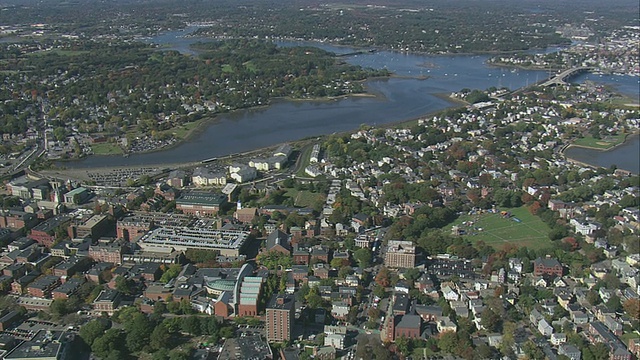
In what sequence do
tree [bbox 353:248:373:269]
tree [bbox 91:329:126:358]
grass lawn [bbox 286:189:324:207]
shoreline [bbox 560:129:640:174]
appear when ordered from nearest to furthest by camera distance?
tree [bbox 91:329:126:358], tree [bbox 353:248:373:269], grass lawn [bbox 286:189:324:207], shoreline [bbox 560:129:640:174]

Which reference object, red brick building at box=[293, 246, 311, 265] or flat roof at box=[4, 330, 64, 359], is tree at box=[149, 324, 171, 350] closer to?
flat roof at box=[4, 330, 64, 359]

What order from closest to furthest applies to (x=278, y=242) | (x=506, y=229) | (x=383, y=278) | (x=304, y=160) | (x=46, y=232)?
(x=383, y=278), (x=278, y=242), (x=46, y=232), (x=506, y=229), (x=304, y=160)

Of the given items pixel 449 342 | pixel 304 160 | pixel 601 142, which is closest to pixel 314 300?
pixel 449 342

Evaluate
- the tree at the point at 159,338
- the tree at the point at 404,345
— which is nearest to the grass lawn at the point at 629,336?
the tree at the point at 404,345

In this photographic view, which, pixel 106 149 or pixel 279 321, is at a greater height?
pixel 279 321

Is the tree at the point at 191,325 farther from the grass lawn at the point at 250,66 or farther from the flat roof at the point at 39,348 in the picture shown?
the grass lawn at the point at 250,66

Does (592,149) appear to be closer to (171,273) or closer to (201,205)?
(201,205)

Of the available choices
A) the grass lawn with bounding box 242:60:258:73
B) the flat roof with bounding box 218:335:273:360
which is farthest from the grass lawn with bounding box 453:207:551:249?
the grass lawn with bounding box 242:60:258:73

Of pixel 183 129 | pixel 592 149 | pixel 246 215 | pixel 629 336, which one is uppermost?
pixel 246 215
